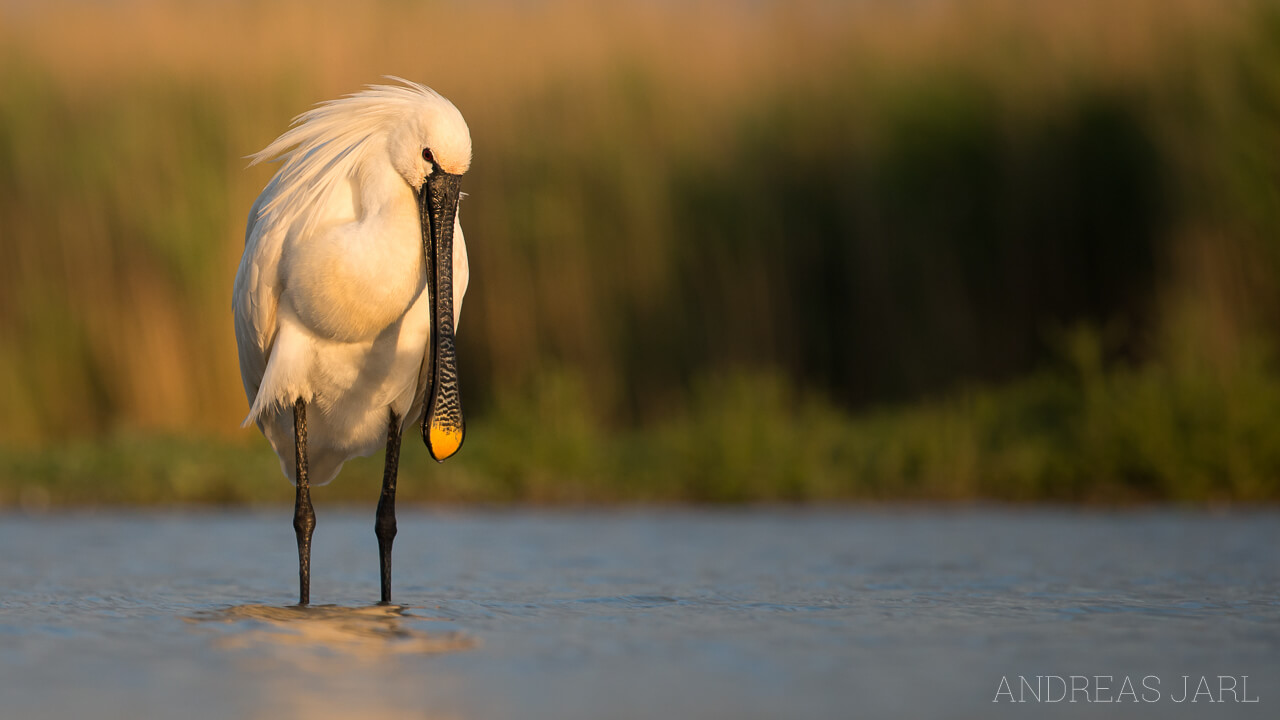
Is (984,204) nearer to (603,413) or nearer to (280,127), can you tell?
(603,413)

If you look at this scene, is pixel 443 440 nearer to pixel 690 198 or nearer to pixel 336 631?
pixel 336 631

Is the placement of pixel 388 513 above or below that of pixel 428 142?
below

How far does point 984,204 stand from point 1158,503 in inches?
140

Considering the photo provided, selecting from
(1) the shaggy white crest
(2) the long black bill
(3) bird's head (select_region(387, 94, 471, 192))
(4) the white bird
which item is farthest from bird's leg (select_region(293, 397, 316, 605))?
(3) bird's head (select_region(387, 94, 471, 192))

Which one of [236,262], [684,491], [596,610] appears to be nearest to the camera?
[596,610]

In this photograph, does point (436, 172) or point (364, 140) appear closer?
point (436, 172)

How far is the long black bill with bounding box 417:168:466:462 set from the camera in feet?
18.8

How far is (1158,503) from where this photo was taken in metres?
8.88

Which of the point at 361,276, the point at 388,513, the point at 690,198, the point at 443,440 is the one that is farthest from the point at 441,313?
the point at 690,198

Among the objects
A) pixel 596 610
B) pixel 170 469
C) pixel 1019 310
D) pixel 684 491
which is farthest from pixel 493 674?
pixel 1019 310

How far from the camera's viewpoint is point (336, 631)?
4699 mm

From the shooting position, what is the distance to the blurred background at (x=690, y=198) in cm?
1132

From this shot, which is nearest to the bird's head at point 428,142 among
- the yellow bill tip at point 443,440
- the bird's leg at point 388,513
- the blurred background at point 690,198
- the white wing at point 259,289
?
the white wing at point 259,289

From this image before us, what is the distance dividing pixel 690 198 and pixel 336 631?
7.77 metres
